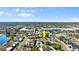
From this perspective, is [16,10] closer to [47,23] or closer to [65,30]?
[47,23]

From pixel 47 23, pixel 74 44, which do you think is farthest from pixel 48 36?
pixel 74 44

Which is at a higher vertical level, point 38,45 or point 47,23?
point 47,23
